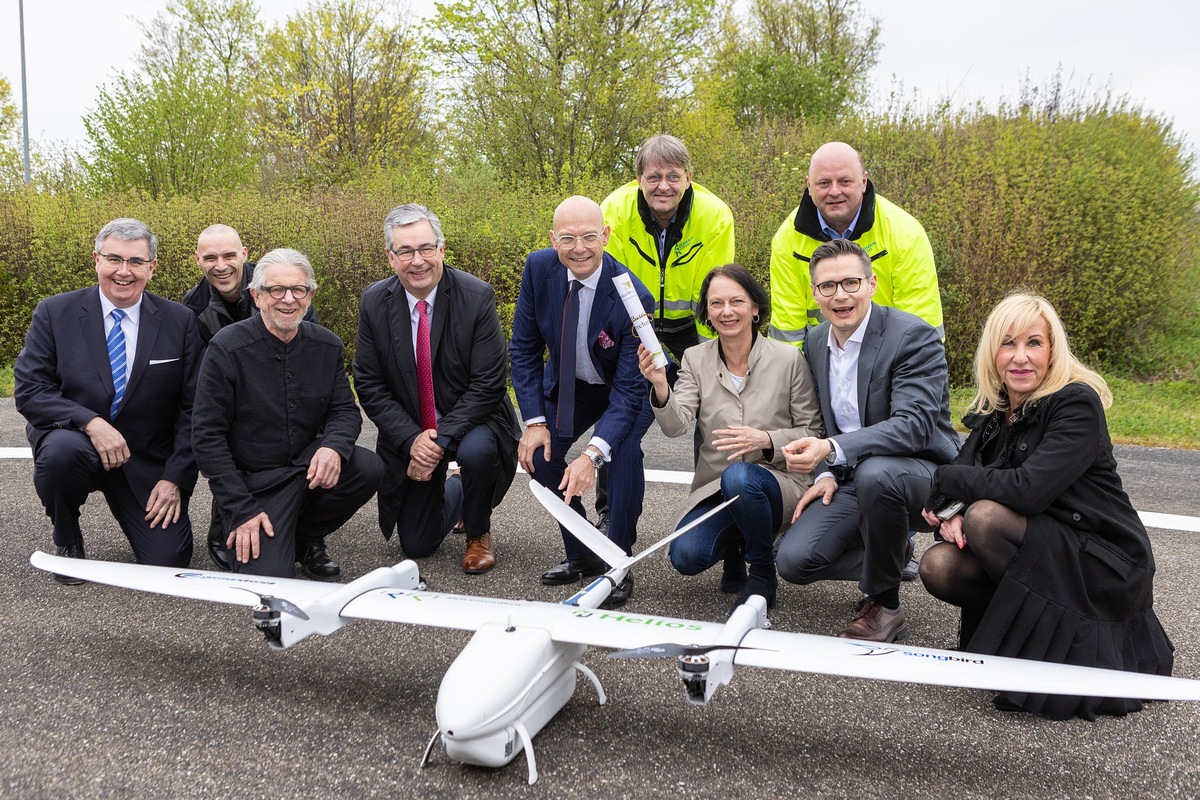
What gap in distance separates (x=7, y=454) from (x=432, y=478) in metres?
4.99

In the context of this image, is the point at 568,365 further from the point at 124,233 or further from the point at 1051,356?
the point at 124,233

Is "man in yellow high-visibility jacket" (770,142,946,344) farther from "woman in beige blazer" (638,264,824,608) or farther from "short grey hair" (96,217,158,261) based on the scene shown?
"short grey hair" (96,217,158,261)

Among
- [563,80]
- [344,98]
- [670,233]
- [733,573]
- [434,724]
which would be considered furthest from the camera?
[344,98]

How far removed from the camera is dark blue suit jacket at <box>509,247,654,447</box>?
177 inches

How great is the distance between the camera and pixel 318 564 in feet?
15.8

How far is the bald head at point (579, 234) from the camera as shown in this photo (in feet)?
14.3

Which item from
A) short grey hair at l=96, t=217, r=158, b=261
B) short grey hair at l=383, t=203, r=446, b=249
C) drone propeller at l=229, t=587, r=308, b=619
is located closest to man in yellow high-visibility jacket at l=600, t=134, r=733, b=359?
short grey hair at l=383, t=203, r=446, b=249

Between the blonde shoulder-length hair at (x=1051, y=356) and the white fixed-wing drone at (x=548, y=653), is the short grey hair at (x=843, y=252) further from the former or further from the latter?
the white fixed-wing drone at (x=548, y=653)

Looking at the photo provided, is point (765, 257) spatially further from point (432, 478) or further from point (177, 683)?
point (177, 683)

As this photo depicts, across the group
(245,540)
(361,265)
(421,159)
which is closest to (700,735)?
(245,540)

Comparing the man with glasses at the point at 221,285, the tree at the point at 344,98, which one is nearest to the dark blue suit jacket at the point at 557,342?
the man with glasses at the point at 221,285

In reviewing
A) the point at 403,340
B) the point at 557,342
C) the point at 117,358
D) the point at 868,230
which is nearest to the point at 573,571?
the point at 557,342

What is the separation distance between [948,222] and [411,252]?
8.48 m

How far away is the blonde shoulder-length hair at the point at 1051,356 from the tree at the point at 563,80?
14.5m
